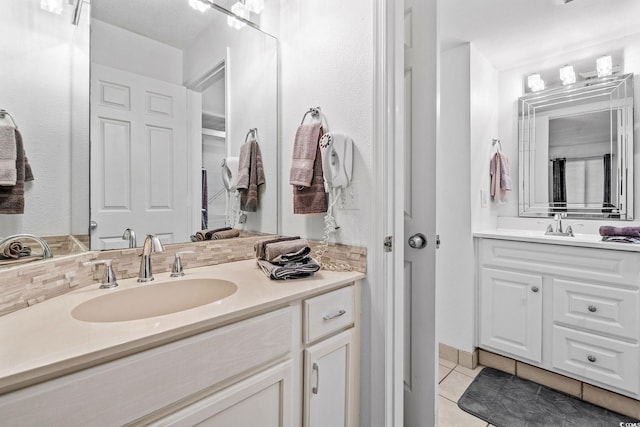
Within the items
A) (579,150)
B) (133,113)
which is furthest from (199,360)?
(579,150)

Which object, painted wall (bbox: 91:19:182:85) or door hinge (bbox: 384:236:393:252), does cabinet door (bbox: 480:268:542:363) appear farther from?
painted wall (bbox: 91:19:182:85)

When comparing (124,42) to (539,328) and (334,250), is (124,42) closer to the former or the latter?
(334,250)

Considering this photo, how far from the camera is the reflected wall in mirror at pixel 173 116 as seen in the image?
111cm

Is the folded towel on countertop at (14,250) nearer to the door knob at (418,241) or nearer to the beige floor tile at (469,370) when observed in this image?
the door knob at (418,241)

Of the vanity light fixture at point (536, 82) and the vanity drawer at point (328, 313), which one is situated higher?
the vanity light fixture at point (536, 82)

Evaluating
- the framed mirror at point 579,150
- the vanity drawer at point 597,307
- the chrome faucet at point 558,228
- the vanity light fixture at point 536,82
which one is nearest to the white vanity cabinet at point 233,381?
the vanity drawer at point 597,307

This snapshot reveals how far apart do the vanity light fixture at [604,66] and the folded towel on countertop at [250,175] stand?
2.37 metres

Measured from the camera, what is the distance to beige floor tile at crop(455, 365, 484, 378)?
2.06 metres

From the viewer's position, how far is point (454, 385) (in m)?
1.94

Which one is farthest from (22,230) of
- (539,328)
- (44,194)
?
(539,328)

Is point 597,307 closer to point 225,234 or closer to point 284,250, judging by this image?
point 284,250

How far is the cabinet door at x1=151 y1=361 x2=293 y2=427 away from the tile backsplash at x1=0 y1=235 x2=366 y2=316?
498 mm

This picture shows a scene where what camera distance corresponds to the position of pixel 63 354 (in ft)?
1.85

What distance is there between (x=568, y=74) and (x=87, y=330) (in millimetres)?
3050
